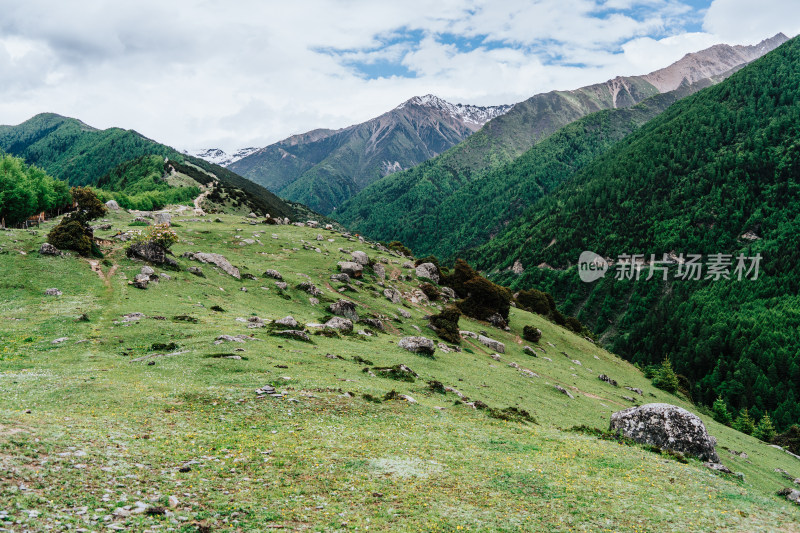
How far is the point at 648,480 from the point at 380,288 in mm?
58956

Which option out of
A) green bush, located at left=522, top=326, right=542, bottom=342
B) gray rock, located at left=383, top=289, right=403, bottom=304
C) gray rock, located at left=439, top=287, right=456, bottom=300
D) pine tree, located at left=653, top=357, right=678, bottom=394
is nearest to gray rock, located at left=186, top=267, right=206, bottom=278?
gray rock, located at left=383, top=289, right=403, bottom=304

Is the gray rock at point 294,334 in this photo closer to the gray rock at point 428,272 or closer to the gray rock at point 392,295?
the gray rock at point 392,295

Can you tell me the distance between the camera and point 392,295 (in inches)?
2955

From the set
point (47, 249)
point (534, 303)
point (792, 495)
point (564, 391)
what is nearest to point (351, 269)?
point (564, 391)

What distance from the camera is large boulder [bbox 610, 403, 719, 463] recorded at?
94.3 ft

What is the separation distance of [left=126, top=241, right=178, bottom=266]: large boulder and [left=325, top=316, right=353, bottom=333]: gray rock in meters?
26.4

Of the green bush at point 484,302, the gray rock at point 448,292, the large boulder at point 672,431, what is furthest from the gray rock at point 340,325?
the gray rock at point 448,292

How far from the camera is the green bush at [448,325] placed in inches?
2453

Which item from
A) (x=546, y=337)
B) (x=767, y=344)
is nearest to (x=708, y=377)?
(x=767, y=344)

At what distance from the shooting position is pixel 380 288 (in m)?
76.7

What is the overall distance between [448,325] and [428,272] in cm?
2919

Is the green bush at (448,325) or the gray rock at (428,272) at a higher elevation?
the gray rock at (428,272)

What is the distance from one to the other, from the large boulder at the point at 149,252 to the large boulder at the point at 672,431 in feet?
192

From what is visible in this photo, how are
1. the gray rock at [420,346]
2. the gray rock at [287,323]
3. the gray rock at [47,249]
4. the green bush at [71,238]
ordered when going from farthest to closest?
the green bush at [71,238], the gray rock at [47,249], the gray rock at [420,346], the gray rock at [287,323]
